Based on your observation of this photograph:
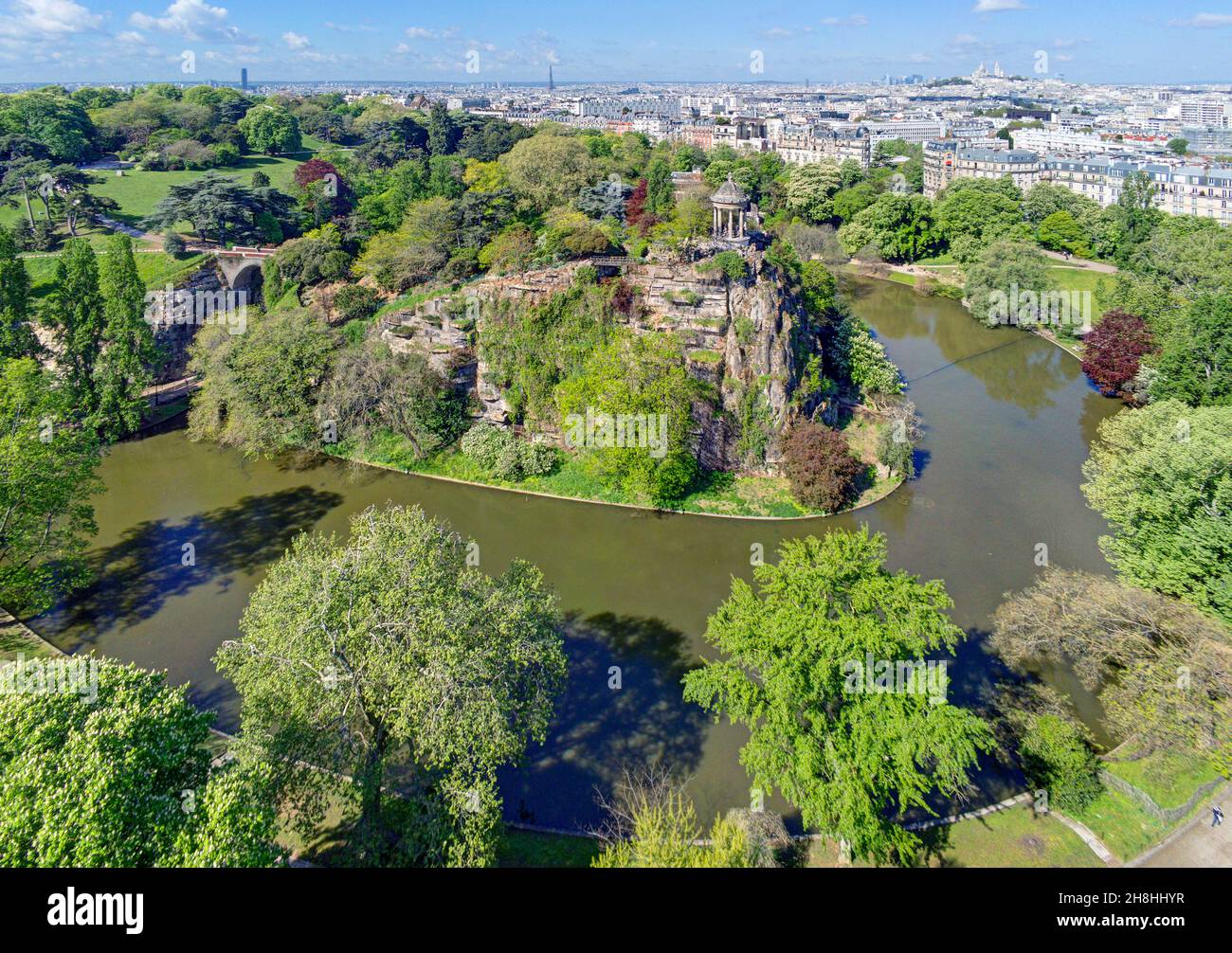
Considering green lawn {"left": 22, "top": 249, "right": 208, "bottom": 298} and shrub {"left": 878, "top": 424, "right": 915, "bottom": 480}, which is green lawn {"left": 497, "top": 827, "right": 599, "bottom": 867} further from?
green lawn {"left": 22, "top": 249, "right": 208, "bottom": 298}

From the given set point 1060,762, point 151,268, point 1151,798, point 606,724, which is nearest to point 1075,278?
point 1151,798

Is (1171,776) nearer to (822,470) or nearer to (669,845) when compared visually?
(669,845)

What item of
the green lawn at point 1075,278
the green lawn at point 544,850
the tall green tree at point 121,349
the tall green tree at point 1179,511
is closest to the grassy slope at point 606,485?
the tall green tree at point 1179,511

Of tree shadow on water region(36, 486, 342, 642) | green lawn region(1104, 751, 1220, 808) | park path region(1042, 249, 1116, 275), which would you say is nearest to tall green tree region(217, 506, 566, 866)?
tree shadow on water region(36, 486, 342, 642)

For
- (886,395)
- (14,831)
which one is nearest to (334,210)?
(886,395)

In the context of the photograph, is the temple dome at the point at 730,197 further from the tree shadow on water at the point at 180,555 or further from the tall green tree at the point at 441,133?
the tall green tree at the point at 441,133
